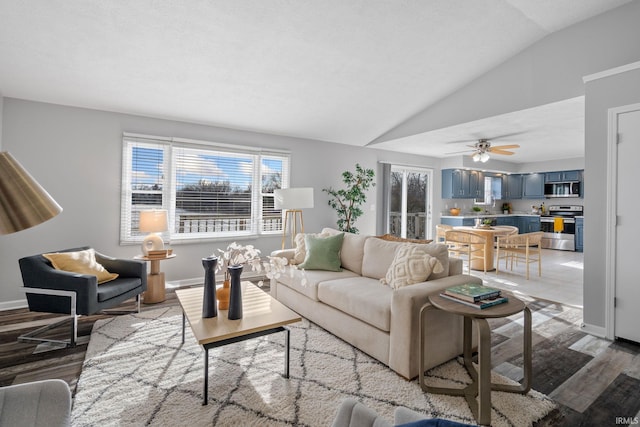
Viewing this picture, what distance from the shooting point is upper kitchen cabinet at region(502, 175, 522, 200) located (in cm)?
955

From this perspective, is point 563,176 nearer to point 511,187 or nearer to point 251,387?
point 511,187

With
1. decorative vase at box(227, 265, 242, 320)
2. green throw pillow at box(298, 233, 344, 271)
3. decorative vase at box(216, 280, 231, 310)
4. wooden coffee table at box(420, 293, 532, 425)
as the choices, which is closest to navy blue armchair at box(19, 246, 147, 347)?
decorative vase at box(216, 280, 231, 310)

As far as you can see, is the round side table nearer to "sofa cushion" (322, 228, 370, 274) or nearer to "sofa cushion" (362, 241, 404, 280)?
"sofa cushion" (322, 228, 370, 274)

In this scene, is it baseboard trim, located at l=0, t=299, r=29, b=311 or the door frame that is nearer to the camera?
the door frame

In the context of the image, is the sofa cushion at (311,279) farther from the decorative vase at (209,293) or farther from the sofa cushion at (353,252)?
the decorative vase at (209,293)

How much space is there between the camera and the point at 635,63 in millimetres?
2809

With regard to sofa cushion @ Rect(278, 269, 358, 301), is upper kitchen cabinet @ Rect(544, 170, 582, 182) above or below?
above

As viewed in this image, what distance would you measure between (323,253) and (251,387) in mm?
1725

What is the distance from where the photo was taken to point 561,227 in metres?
8.38

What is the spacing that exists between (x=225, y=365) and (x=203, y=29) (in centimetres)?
300

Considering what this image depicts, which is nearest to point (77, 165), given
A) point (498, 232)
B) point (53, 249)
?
point (53, 249)

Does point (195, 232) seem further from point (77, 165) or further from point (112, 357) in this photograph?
point (112, 357)

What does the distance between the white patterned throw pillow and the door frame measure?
1.76m

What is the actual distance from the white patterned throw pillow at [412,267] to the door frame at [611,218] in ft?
5.77
